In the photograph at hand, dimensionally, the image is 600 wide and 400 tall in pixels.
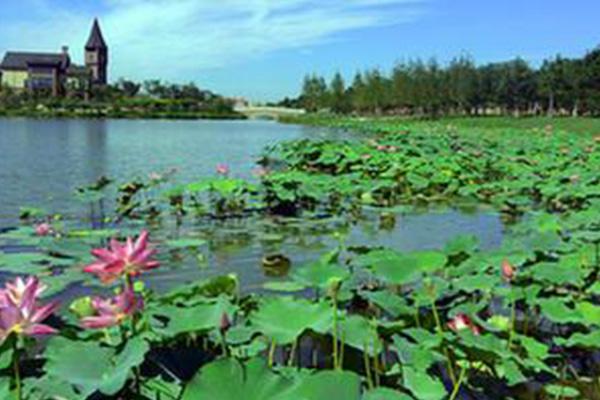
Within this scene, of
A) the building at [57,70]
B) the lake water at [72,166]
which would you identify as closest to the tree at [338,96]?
the building at [57,70]

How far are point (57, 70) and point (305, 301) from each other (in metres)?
84.5

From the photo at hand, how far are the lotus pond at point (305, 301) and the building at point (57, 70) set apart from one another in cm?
7518

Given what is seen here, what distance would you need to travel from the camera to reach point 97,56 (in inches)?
3369

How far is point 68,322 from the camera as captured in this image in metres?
2.04

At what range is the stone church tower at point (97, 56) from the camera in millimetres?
85312

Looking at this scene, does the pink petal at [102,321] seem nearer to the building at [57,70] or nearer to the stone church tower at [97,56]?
the building at [57,70]

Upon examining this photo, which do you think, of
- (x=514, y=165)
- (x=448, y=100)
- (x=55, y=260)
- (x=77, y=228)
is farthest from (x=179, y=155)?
(x=448, y=100)

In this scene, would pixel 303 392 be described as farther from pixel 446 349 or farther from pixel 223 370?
pixel 446 349

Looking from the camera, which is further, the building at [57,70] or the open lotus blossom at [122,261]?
the building at [57,70]

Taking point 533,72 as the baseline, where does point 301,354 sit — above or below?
below

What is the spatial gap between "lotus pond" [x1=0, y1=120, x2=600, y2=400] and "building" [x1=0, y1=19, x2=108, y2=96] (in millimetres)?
75180

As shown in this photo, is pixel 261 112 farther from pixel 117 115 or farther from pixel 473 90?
pixel 473 90

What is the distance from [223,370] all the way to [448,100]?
49.3 metres

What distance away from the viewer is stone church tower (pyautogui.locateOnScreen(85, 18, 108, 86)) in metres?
85.3
